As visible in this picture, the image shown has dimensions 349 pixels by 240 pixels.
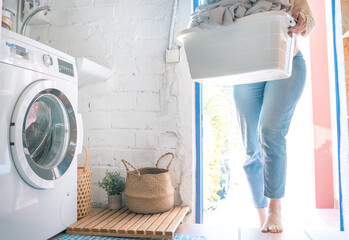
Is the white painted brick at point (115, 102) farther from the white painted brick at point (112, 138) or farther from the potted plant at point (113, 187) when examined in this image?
the potted plant at point (113, 187)

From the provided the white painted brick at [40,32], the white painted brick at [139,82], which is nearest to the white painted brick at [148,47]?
the white painted brick at [139,82]

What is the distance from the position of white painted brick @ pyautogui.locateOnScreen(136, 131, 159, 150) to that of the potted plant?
25 cm

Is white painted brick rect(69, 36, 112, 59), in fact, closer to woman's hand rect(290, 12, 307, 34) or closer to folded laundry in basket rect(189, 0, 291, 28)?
folded laundry in basket rect(189, 0, 291, 28)

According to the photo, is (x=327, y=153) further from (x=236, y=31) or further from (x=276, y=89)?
(x=236, y=31)

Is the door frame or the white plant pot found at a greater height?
the door frame

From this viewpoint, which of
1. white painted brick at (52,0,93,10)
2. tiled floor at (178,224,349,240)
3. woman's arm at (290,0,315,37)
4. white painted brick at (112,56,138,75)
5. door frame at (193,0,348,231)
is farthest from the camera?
white painted brick at (52,0,93,10)

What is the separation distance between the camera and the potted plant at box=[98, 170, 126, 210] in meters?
1.79

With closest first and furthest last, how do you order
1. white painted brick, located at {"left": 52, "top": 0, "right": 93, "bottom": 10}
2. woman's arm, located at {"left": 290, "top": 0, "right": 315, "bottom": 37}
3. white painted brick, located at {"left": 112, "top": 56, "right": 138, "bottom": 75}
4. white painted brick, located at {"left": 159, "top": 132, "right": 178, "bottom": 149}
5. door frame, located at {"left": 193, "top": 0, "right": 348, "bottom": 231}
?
woman's arm, located at {"left": 290, "top": 0, "right": 315, "bottom": 37} < door frame, located at {"left": 193, "top": 0, "right": 348, "bottom": 231} < white painted brick, located at {"left": 159, "top": 132, "right": 178, "bottom": 149} < white painted brick, located at {"left": 112, "top": 56, "right": 138, "bottom": 75} < white painted brick, located at {"left": 52, "top": 0, "right": 93, "bottom": 10}

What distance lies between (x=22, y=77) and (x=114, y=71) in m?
0.86

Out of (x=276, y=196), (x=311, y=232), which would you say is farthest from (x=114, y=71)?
(x=311, y=232)

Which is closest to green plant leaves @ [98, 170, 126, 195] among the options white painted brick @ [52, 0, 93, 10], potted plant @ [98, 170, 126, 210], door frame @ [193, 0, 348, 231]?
potted plant @ [98, 170, 126, 210]

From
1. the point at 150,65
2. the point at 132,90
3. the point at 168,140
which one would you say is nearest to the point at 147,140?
the point at 168,140

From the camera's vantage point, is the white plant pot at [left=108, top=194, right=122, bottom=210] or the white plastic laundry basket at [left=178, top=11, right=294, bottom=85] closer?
the white plastic laundry basket at [left=178, top=11, right=294, bottom=85]

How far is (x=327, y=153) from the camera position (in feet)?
9.14
